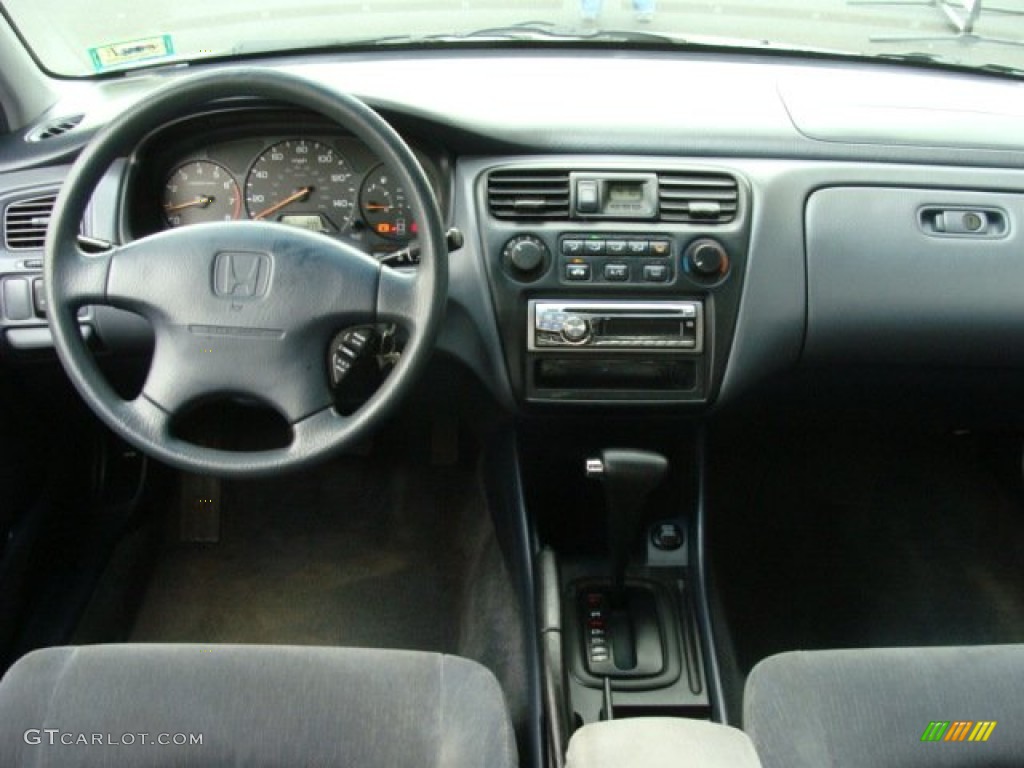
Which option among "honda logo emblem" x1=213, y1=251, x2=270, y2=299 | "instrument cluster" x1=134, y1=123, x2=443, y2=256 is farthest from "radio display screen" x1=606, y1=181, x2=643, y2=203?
"honda logo emblem" x1=213, y1=251, x2=270, y2=299

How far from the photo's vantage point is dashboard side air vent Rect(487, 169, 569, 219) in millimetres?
1532

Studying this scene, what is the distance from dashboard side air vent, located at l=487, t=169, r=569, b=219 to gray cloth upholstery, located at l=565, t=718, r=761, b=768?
0.74 m

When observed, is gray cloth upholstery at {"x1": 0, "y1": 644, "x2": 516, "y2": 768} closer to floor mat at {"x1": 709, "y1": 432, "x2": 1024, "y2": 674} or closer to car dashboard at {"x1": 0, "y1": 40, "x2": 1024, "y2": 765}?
car dashboard at {"x1": 0, "y1": 40, "x2": 1024, "y2": 765}

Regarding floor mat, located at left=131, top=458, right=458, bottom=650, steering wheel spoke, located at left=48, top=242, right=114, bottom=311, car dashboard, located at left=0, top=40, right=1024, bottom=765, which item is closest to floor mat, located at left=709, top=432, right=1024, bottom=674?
car dashboard, located at left=0, top=40, right=1024, bottom=765

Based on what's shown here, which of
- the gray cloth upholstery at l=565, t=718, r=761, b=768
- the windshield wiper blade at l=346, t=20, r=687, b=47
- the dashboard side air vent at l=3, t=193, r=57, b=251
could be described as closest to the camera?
the gray cloth upholstery at l=565, t=718, r=761, b=768

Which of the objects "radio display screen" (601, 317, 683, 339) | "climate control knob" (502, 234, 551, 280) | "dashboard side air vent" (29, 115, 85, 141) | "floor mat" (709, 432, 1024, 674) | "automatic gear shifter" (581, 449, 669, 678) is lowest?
"floor mat" (709, 432, 1024, 674)

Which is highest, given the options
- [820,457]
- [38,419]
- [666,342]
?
[666,342]

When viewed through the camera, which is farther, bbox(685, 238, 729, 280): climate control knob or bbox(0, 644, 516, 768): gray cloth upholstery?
bbox(685, 238, 729, 280): climate control knob

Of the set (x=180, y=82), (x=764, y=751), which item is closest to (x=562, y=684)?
(x=764, y=751)

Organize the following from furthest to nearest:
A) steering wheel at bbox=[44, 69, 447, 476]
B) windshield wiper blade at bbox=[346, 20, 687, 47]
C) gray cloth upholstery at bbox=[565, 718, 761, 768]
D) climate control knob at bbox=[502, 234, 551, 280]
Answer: windshield wiper blade at bbox=[346, 20, 687, 47]
climate control knob at bbox=[502, 234, 551, 280]
steering wheel at bbox=[44, 69, 447, 476]
gray cloth upholstery at bbox=[565, 718, 761, 768]

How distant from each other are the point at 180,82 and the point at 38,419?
3.18 feet

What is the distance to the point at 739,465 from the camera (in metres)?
2.28

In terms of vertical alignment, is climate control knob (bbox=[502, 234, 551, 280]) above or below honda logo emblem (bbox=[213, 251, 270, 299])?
below

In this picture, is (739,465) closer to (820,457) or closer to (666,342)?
(820,457)
